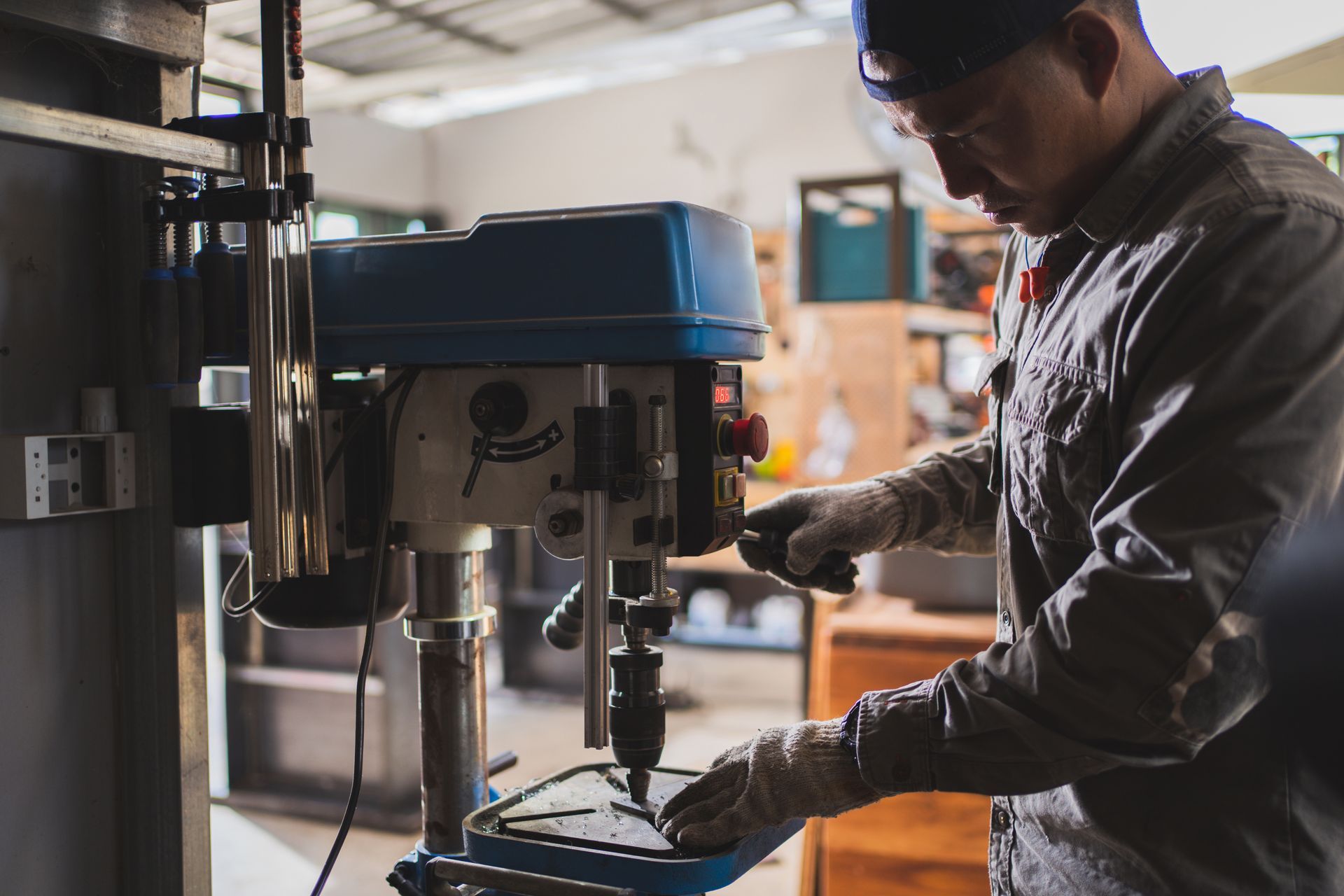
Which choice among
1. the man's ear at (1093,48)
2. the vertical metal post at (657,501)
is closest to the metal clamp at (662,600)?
the vertical metal post at (657,501)

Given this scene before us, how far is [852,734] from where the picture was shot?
0.91 meters

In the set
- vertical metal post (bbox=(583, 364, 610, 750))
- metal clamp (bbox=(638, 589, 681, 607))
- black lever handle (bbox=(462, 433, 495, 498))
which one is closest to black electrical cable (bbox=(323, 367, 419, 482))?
black lever handle (bbox=(462, 433, 495, 498))

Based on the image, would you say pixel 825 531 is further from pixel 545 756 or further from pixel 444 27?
pixel 444 27

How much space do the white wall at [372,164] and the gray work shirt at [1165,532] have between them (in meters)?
6.17

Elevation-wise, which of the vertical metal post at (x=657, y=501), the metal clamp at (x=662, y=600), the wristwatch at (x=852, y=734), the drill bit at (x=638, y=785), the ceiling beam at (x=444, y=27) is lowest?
the drill bit at (x=638, y=785)

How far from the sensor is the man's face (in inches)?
35.7

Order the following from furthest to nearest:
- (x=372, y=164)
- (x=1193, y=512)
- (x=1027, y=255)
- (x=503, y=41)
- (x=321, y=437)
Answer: (x=372, y=164) < (x=503, y=41) < (x=1027, y=255) < (x=321, y=437) < (x=1193, y=512)

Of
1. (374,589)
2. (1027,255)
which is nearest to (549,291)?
(374,589)

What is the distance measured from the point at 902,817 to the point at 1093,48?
4.95 feet

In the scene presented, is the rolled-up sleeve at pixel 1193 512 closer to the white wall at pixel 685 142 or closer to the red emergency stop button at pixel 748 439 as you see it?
the red emergency stop button at pixel 748 439

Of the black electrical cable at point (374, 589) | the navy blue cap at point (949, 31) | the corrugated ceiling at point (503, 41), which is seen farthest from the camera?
the corrugated ceiling at point (503, 41)

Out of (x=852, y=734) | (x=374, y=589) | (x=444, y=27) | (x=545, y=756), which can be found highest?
(x=444, y=27)

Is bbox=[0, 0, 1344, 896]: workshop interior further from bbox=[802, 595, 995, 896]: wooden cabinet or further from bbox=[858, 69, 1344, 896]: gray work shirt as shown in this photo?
bbox=[802, 595, 995, 896]: wooden cabinet

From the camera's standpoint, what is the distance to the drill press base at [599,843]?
0.93 metres
